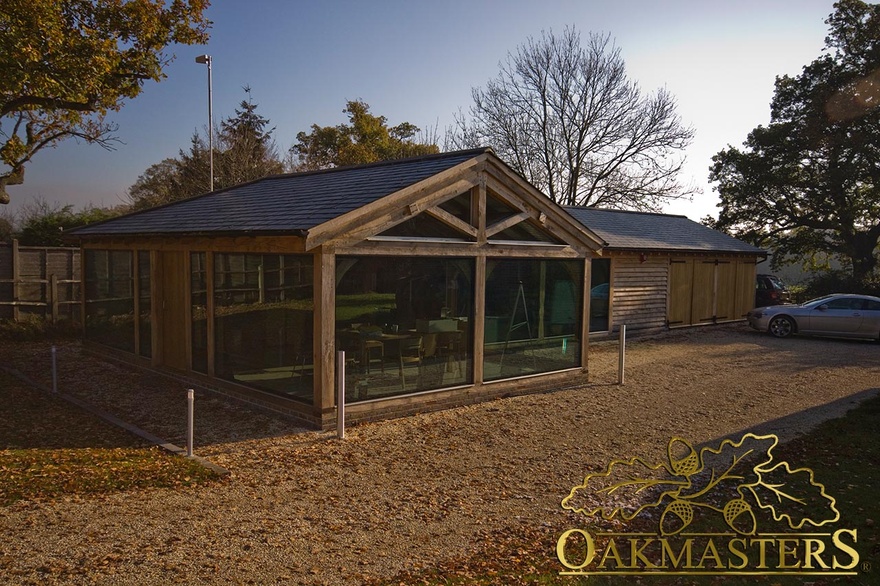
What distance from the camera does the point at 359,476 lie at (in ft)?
25.0

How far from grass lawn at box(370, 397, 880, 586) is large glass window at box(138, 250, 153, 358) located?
9867 mm

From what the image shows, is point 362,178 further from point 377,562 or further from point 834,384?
point 834,384

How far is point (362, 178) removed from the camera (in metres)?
12.2

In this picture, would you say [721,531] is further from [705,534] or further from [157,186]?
[157,186]

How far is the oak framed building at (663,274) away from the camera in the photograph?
20.3 m

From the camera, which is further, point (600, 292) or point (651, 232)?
point (651, 232)

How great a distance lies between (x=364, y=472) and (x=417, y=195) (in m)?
4.50

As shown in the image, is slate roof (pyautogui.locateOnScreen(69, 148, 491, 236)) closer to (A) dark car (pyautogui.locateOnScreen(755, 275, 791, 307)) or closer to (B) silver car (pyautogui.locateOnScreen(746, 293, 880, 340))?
(B) silver car (pyautogui.locateOnScreen(746, 293, 880, 340))

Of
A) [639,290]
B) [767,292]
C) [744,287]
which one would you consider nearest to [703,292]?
[744,287]

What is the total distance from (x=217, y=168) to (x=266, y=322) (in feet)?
91.4

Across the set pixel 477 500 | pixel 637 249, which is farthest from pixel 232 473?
pixel 637 249

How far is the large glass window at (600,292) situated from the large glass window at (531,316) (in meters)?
6.95

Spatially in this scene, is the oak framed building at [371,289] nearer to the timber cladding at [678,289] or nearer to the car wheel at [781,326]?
the timber cladding at [678,289]

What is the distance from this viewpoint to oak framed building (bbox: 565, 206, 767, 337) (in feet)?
66.5
